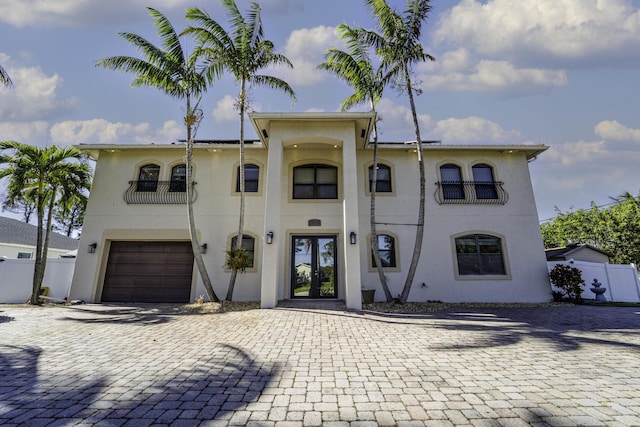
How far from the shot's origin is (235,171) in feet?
38.4

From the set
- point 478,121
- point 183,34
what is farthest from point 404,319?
point 183,34

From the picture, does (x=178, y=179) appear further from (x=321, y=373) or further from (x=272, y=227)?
(x=321, y=373)

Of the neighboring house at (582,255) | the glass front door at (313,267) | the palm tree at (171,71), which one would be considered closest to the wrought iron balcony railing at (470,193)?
the neighboring house at (582,255)

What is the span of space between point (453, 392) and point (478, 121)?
41.8ft

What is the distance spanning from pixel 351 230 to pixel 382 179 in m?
3.91

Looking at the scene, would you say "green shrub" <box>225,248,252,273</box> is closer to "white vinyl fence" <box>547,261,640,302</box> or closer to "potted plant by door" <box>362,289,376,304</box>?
"potted plant by door" <box>362,289,376,304</box>

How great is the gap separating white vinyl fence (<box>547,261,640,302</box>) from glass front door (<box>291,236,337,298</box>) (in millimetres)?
9240

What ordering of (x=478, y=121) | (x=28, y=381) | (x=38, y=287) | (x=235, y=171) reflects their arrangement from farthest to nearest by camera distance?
(x=478, y=121), (x=235, y=171), (x=38, y=287), (x=28, y=381)

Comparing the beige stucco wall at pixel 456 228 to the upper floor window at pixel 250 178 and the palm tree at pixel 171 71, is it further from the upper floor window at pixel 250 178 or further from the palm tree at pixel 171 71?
the palm tree at pixel 171 71

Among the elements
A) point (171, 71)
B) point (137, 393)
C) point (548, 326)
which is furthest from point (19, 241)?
point (548, 326)

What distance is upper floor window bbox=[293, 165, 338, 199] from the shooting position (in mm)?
11484

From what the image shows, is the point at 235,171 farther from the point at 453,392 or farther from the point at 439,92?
the point at 453,392

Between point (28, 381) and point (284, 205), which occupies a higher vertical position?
point (284, 205)

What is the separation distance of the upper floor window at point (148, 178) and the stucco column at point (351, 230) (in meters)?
8.43
